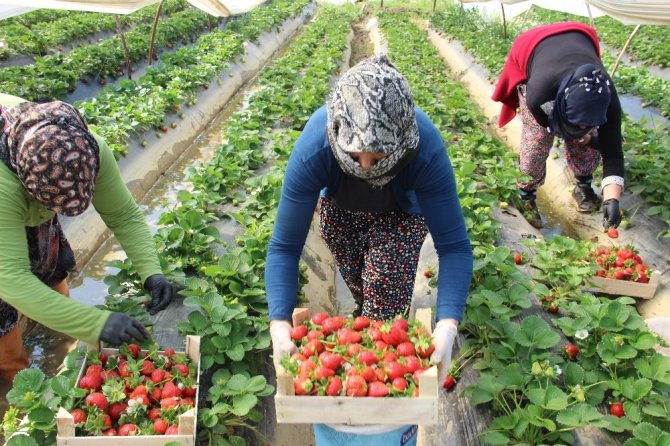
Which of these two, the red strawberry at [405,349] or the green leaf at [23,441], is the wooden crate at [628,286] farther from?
the green leaf at [23,441]

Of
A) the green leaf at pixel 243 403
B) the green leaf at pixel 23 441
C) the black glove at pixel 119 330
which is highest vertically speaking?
the black glove at pixel 119 330

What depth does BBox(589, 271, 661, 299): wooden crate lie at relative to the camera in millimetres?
3400

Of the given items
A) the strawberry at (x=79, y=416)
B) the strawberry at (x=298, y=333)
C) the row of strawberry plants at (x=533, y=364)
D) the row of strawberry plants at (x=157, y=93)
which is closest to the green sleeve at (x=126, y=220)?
the strawberry at (x=79, y=416)

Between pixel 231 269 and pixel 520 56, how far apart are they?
2715 millimetres

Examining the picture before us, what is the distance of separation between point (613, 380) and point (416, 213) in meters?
1.21

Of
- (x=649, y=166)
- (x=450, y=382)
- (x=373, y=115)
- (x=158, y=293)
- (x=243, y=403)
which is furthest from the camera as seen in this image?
(x=649, y=166)

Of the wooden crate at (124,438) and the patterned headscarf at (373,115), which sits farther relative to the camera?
the wooden crate at (124,438)

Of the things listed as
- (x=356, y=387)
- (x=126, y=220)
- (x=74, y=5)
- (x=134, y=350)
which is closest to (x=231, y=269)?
(x=126, y=220)

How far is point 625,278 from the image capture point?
345 centimetres

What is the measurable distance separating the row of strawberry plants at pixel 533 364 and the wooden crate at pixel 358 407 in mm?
642

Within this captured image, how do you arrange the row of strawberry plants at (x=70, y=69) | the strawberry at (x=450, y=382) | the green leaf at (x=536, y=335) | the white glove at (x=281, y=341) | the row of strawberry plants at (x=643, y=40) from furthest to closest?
the row of strawberry plants at (x=643, y=40), the row of strawberry plants at (x=70, y=69), the strawberry at (x=450, y=382), the green leaf at (x=536, y=335), the white glove at (x=281, y=341)

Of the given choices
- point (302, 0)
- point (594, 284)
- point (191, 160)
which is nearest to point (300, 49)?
point (191, 160)

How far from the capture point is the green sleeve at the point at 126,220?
2541 millimetres

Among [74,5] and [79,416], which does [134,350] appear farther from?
[74,5]
